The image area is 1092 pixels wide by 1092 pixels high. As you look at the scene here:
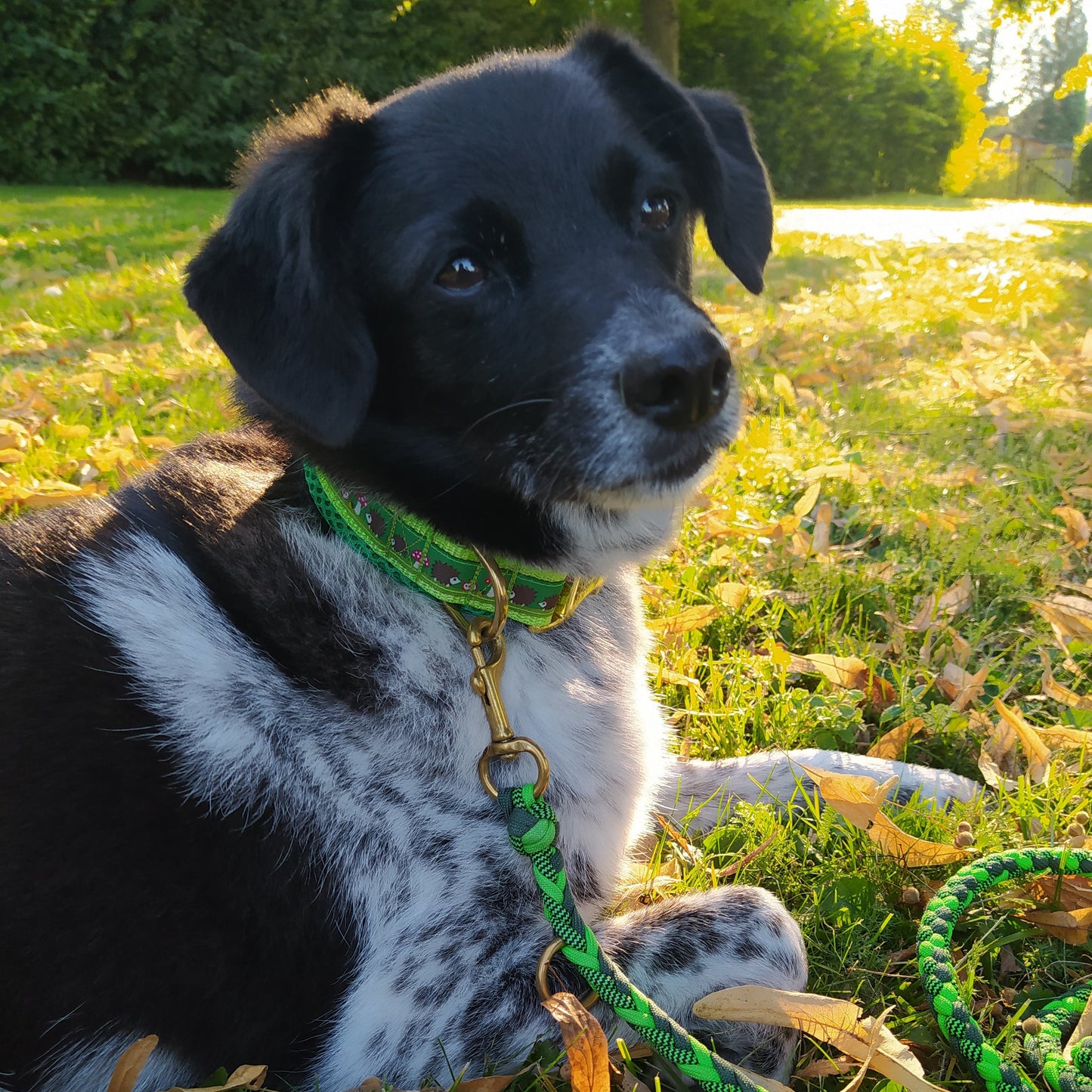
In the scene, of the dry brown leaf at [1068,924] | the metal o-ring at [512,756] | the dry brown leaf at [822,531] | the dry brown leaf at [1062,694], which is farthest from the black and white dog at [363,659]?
the dry brown leaf at [822,531]

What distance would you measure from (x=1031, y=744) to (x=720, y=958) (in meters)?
1.14

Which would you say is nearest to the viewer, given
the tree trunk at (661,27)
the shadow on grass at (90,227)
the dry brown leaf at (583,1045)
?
the dry brown leaf at (583,1045)

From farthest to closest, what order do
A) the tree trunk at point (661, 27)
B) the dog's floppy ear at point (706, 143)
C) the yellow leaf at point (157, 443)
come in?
the tree trunk at point (661, 27), the yellow leaf at point (157, 443), the dog's floppy ear at point (706, 143)

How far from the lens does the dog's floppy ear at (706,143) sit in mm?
2424

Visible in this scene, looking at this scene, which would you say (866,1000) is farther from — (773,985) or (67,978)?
(67,978)

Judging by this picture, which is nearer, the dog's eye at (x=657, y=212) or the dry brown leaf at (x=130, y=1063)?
the dry brown leaf at (x=130, y=1063)

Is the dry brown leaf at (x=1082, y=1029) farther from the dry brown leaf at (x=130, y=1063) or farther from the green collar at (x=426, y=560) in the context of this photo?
the dry brown leaf at (x=130, y=1063)

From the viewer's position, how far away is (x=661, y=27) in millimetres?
17016

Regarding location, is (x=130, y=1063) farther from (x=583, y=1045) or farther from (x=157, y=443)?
(x=157, y=443)

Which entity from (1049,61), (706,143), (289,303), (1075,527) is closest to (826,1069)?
(289,303)

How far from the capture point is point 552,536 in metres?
2.10

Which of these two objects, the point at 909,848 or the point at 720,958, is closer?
the point at 720,958

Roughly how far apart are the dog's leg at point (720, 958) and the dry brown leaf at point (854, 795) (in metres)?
0.31

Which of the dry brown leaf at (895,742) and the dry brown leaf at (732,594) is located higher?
the dry brown leaf at (732,594)
